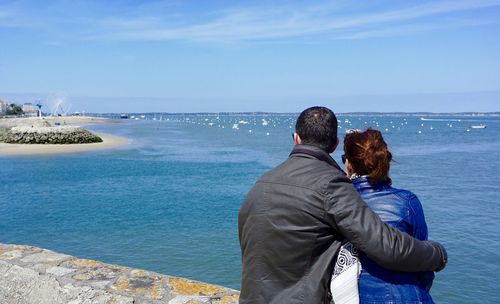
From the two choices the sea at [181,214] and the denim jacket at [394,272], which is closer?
the denim jacket at [394,272]

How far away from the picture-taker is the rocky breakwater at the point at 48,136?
53.6 meters

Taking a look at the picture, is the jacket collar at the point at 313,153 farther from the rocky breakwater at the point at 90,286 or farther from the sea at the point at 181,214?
the rocky breakwater at the point at 90,286

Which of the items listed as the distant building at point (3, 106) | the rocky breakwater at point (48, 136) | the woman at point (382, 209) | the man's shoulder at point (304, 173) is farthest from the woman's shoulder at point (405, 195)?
the distant building at point (3, 106)

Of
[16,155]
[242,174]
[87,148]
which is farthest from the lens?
[87,148]

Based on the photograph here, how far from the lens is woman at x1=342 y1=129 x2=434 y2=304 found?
2.16 m

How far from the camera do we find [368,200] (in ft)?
7.45

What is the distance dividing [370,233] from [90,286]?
9.99ft

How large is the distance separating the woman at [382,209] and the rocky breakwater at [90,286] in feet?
6.96

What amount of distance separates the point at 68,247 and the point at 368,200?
13.4m

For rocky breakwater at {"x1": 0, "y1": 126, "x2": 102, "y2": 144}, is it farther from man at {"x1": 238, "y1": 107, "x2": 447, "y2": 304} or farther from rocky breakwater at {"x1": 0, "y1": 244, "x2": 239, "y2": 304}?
man at {"x1": 238, "y1": 107, "x2": 447, "y2": 304}

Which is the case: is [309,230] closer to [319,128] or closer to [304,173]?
[304,173]

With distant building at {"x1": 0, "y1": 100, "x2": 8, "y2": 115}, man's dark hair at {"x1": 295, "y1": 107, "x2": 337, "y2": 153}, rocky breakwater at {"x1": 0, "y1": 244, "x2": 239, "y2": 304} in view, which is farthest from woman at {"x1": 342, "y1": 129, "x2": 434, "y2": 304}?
distant building at {"x1": 0, "y1": 100, "x2": 8, "y2": 115}

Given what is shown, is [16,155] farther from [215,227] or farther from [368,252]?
[368,252]

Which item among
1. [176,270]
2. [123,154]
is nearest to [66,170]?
[123,154]
